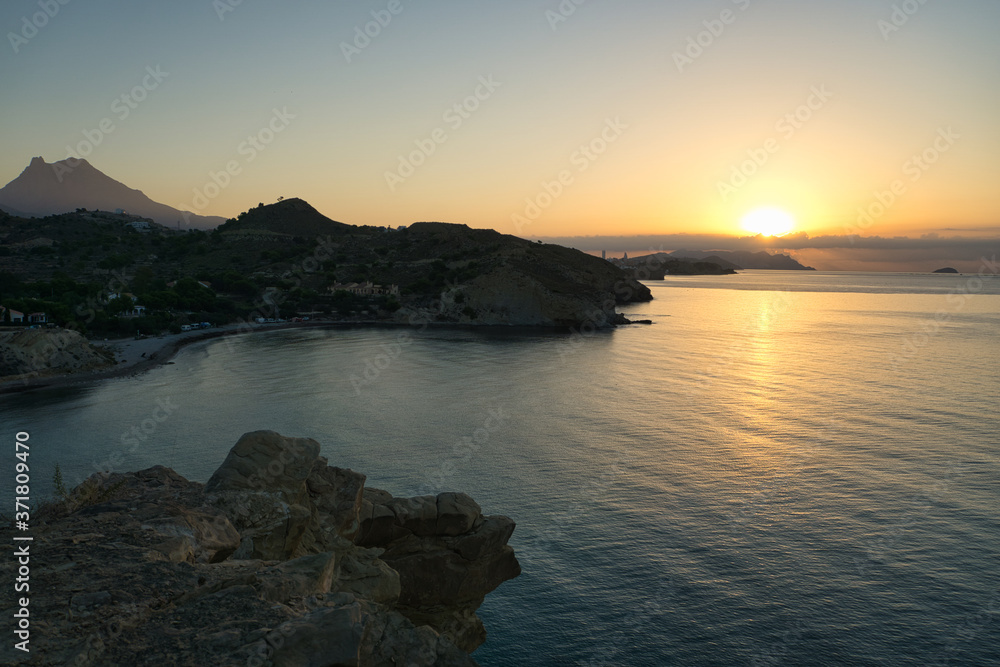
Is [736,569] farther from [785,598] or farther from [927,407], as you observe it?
[927,407]

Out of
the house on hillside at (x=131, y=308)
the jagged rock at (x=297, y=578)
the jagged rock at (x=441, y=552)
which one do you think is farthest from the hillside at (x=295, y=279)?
the jagged rock at (x=297, y=578)

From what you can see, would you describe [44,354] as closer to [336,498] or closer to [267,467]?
[336,498]

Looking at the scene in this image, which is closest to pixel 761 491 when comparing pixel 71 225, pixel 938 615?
pixel 938 615

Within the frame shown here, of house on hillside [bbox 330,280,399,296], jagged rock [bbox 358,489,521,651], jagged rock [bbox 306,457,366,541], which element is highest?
house on hillside [bbox 330,280,399,296]

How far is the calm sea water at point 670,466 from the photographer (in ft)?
68.1

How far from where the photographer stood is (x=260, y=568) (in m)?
12.0

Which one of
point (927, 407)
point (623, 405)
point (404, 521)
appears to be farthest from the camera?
point (623, 405)

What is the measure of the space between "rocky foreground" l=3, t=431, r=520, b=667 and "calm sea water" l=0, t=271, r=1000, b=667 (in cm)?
378

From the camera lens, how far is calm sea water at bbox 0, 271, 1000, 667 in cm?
2075

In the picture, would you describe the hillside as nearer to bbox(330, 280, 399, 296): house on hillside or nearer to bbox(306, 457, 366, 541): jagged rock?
bbox(330, 280, 399, 296): house on hillside

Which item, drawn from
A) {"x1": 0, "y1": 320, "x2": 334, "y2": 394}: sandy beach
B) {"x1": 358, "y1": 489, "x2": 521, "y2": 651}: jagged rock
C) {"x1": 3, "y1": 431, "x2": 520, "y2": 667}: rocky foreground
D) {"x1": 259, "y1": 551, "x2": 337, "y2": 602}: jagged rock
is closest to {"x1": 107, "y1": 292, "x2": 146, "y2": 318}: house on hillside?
{"x1": 0, "y1": 320, "x2": 334, "y2": 394}: sandy beach

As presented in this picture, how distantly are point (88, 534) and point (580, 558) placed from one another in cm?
1829

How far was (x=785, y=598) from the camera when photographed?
22.2 metres

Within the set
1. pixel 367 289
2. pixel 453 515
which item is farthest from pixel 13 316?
pixel 453 515
